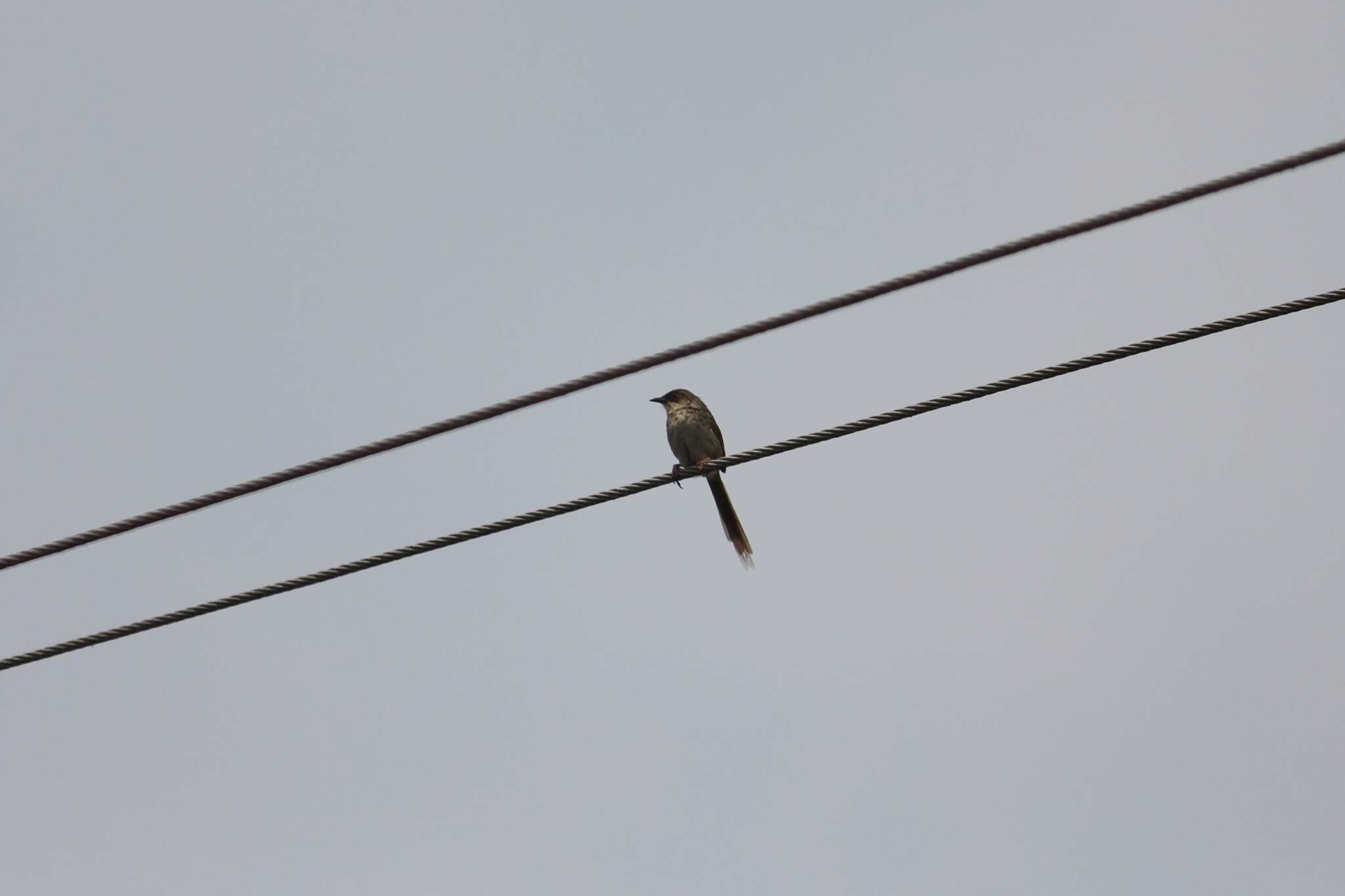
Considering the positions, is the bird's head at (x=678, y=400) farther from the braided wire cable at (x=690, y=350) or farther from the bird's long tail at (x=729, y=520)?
the braided wire cable at (x=690, y=350)

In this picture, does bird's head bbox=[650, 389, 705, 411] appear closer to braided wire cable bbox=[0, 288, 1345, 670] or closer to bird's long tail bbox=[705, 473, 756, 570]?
bird's long tail bbox=[705, 473, 756, 570]

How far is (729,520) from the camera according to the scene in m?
13.3

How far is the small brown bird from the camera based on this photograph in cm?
1332

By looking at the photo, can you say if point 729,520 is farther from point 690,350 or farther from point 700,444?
point 690,350

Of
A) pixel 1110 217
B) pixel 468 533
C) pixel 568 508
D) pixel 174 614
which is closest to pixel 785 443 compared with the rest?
pixel 568 508

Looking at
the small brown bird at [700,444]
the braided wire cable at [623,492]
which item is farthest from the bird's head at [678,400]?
the braided wire cable at [623,492]

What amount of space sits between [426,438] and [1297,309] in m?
3.45

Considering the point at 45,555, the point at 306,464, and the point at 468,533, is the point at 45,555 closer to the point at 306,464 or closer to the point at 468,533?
the point at 306,464

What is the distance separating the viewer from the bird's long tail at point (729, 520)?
13305 mm

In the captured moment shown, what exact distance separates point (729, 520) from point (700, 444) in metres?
0.72

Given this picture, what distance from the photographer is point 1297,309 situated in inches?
258

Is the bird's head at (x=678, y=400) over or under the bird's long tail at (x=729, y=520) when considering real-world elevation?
over

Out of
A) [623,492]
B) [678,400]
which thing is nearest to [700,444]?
[678,400]

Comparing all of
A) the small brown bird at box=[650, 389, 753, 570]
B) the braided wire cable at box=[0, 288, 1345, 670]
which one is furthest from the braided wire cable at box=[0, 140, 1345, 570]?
the small brown bird at box=[650, 389, 753, 570]
